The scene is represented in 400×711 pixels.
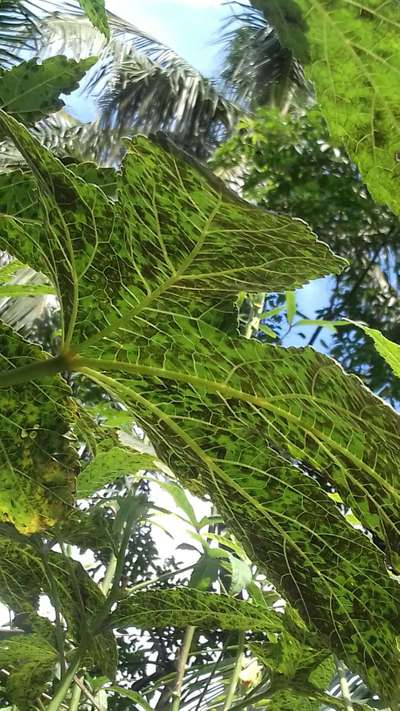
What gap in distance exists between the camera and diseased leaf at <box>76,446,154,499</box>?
1.52 ft

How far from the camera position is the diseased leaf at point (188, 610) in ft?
1.48

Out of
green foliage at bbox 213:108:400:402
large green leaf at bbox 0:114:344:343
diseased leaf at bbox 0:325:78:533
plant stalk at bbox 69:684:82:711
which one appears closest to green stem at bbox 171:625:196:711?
plant stalk at bbox 69:684:82:711

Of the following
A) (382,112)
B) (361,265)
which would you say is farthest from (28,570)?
(361,265)

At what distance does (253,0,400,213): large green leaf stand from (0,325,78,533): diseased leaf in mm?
163

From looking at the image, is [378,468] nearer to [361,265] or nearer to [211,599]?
[211,599]

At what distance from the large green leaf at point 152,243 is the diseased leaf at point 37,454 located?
63 millimetres

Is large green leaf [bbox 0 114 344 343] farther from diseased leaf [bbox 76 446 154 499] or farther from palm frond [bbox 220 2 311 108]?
palm frond [bbox 220 2 311 108]

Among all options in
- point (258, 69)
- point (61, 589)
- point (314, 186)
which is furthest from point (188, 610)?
point (258, 69)

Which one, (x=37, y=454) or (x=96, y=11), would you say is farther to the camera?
(x=37, y=454)

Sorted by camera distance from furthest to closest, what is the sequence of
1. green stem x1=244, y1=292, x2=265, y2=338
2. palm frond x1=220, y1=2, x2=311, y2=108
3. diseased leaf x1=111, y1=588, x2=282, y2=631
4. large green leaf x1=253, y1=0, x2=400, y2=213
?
1. palm frond x1=220, y1=2, x2=311, y2=108
2. green stem x1=244, y1=292, x2=265, y2=338
3. diseased leaf x1=111, y1=588, x2=282, y2=631
4. large green leaf x1=253, y1=0, x2=400, y2=213

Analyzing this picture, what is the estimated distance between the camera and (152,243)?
0.79ft

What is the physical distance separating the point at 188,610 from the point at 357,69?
1.17ft

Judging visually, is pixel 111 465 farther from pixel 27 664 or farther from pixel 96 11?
pixel 96 11

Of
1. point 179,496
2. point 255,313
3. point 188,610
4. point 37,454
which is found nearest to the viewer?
point 37,454
